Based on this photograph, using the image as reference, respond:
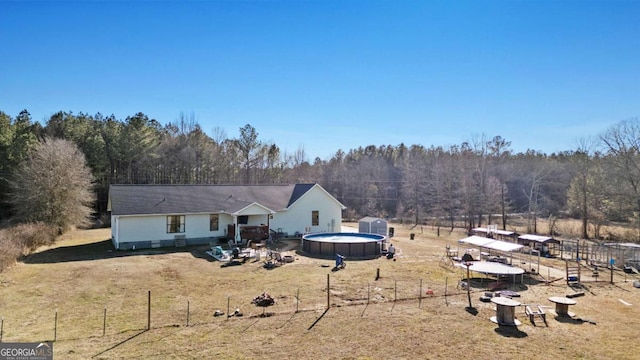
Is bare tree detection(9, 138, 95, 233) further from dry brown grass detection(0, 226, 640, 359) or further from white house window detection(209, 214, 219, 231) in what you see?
white house window detection(209, 214, 219, 231)

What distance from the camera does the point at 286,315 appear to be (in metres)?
12.7

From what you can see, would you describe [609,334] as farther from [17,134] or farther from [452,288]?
[17,134]

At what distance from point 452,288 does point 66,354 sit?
14421 millimetres

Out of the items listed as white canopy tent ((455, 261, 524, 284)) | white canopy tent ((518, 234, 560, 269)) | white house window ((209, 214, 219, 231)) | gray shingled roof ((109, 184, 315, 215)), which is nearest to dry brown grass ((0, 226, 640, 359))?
white canopy tent ((455, 261, 524, 284))

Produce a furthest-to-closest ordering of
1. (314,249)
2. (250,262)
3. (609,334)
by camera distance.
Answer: (314,249)
(250,262)
(609,334)

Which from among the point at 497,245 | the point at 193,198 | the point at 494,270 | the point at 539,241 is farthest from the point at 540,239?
the point at 193,198

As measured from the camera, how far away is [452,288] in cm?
1683

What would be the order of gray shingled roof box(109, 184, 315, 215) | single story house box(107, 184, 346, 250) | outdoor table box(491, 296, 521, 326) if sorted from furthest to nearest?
gray shingled roof box(109, 184, 315, 215)
single story house box(107, 184, 346, 250)
outdoor table box(491, 296, 521, 326)

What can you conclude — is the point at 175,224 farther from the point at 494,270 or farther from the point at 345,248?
the point at 494,270

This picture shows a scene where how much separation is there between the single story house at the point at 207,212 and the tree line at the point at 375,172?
52.2ft

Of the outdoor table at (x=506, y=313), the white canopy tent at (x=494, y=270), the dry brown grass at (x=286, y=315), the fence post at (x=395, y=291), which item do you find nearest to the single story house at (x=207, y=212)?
the dry brown grass at (x=286, y=315)

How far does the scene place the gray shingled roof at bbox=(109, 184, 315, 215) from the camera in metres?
24.8

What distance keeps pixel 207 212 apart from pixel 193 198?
2.08 m

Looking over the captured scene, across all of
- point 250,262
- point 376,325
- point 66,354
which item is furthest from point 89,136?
point 376,325
